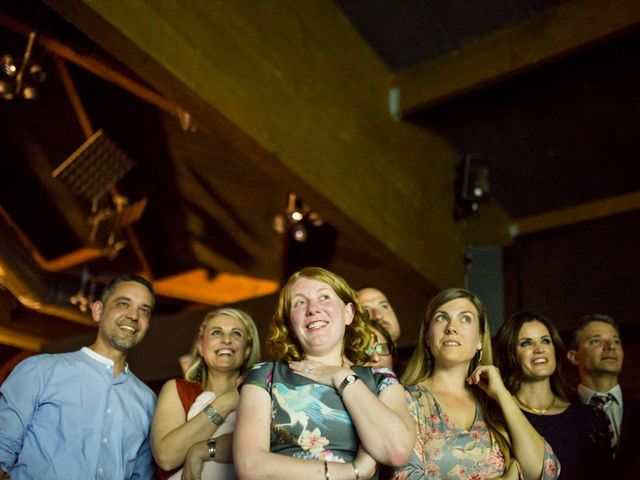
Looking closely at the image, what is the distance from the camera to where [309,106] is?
13.8 ft

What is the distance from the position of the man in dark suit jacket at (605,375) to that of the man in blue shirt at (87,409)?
1787 millimetres

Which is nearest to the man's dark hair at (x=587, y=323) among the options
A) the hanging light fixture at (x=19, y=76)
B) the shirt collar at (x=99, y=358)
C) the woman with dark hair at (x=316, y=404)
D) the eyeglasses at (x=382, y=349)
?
the eyeglasses at (x=382, y=349)

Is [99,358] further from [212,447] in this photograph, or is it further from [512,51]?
[512,51]

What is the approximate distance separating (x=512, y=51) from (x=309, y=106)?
1299 millimetres

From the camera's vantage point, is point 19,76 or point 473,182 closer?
point 19,76

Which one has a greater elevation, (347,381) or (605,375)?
(605,375)

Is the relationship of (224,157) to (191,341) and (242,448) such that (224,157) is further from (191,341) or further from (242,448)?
(242,448)

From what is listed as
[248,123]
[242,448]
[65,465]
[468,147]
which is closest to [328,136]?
[248,123]

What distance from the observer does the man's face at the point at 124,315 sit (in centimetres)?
282

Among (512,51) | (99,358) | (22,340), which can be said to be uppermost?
(512,51)

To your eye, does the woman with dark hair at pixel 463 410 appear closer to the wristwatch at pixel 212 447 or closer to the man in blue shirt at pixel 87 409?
the wristwatch at pixel 212 447

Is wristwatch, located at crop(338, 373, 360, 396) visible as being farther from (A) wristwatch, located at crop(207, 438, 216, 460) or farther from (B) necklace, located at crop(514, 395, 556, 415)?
(B) necklace, located at crop(514, 395, 556, 415)

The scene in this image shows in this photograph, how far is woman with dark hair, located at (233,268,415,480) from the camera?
188cm

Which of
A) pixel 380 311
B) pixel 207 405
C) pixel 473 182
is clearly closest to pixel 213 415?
pixel 207 405
